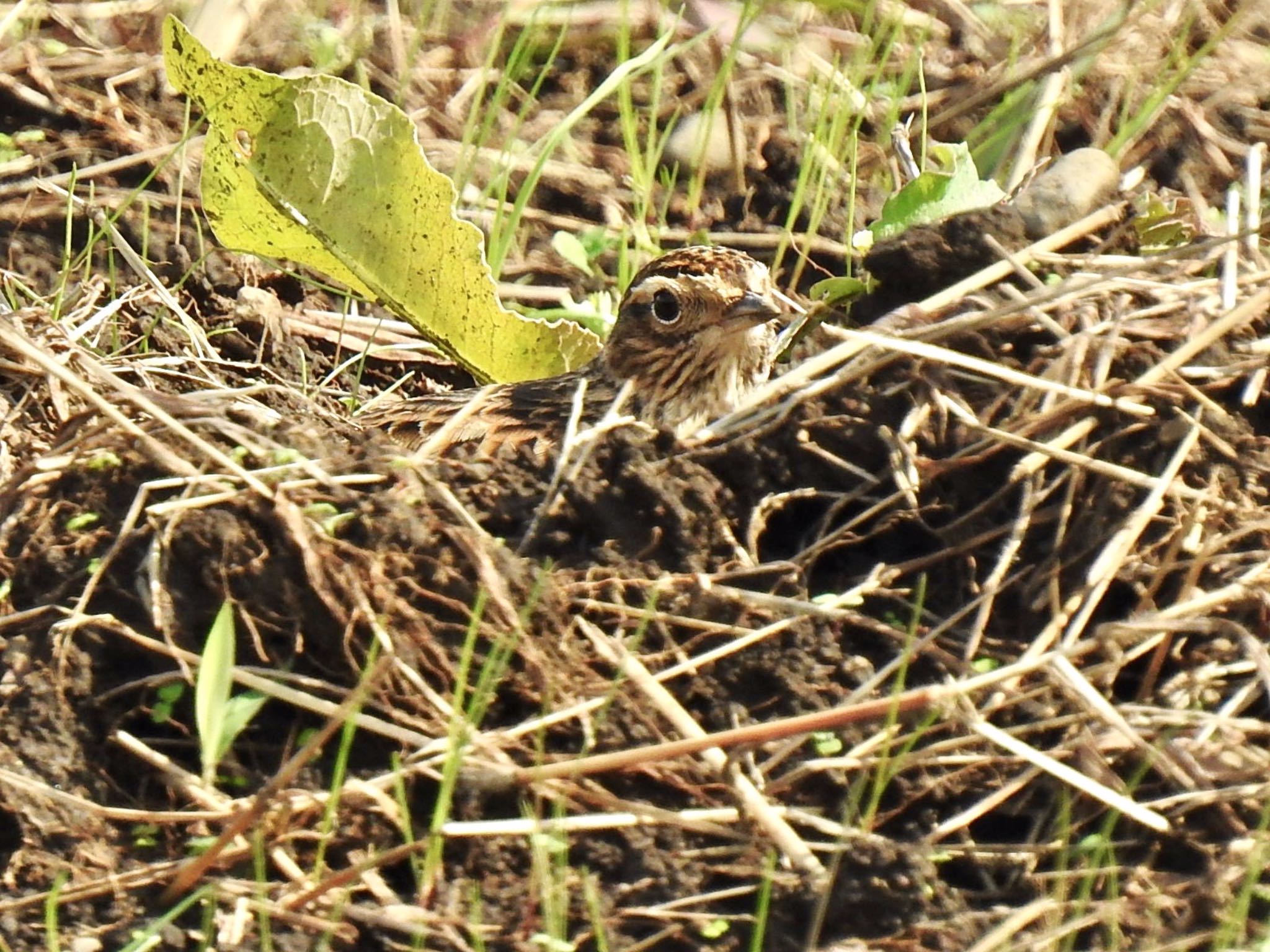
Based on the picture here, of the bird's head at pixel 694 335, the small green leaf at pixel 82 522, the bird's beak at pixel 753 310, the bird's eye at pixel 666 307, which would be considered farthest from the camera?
the bird's eye at pixel 666 307

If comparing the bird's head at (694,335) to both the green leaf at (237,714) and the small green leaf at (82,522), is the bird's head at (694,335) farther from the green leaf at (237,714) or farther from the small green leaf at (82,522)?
the green leaf at (237,714)

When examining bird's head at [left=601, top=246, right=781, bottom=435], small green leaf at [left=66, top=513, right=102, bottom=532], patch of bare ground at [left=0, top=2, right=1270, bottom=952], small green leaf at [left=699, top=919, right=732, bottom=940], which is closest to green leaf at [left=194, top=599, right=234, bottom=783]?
patch of bare ground at [left=0, top=2, right=1270, bottom=952]

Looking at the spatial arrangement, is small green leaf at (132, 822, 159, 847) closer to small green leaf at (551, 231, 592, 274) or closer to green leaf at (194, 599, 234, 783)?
green leaf at (194, 599, 234, 783)

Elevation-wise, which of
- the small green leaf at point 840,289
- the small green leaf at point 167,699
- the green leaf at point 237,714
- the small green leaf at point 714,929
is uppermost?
the small green leaf at point 840,289

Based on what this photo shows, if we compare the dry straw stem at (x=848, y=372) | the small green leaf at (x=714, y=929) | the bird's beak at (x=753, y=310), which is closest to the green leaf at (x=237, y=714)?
the small green leaf at (x=714, y=929)

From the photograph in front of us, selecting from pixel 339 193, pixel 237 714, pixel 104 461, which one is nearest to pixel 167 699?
pixel 237 714

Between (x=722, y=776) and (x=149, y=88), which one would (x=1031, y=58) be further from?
(x=722, y=776)

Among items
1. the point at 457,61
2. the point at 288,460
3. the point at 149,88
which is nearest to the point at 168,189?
the point at 149,88
